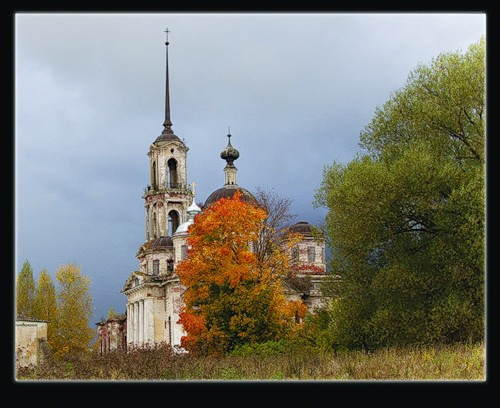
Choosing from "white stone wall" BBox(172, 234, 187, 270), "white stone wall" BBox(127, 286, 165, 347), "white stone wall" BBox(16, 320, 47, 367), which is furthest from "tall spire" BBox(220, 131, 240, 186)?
"white stone wall" BBox(16, 320, 47, 367)

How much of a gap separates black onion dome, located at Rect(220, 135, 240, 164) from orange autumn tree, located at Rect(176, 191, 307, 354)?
2567cm

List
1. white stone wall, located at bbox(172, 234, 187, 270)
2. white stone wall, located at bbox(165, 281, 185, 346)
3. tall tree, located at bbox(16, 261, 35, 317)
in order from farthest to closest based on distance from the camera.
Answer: white stone wall, located at bbox(172, 234, 187, 270) < white stone wall, located at bbox(165, 281, 185, 346) < tall tree, located at bbox(16, 261, 35, 317)

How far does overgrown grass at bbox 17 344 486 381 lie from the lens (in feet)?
56.3

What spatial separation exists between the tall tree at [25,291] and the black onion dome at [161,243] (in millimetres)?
13483

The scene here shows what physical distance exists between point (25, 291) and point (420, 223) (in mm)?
30176

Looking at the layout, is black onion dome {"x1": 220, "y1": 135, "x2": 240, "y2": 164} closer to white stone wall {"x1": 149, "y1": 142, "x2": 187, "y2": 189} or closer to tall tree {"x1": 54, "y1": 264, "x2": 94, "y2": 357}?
white stone wall {"x1": 149, "y1": 142, "x2": 187, "y2": 189}

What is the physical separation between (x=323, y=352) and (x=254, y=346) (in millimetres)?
5944

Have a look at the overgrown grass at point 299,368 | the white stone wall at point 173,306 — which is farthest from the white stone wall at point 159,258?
the overgrown grass at point 299,368

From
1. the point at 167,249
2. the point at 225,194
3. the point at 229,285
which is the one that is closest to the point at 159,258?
the point at 167,249

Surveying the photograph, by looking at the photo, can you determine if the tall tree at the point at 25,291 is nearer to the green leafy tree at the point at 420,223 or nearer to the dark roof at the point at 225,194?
the dark roof at the point at 225,194
